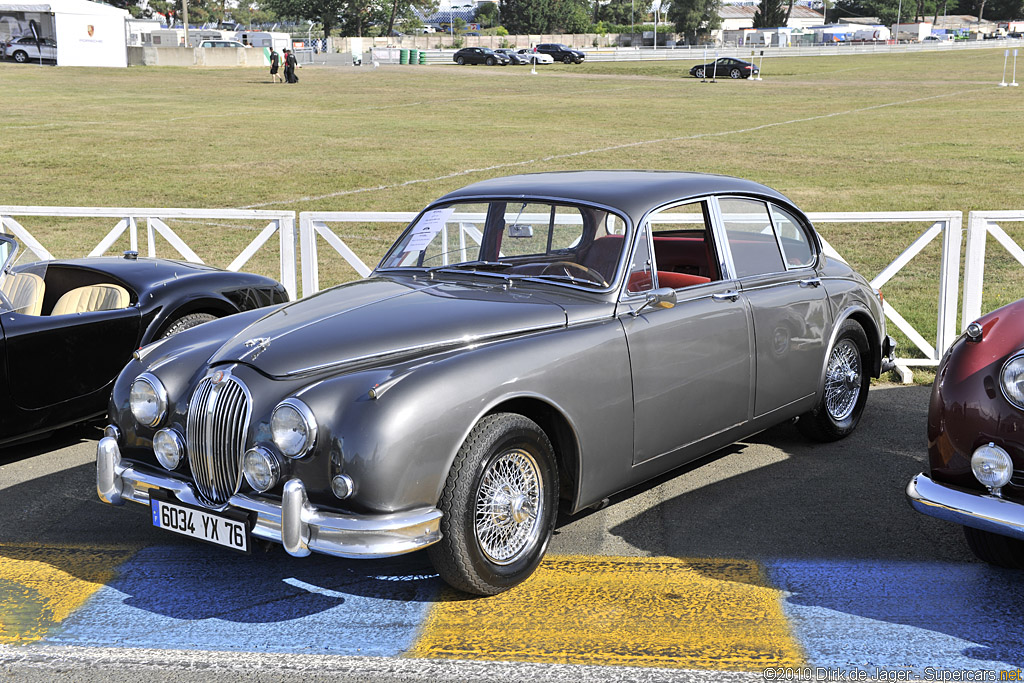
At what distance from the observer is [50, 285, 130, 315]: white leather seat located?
6492mm

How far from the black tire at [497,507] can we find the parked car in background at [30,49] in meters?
59.6

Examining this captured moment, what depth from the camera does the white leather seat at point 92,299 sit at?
6.49m

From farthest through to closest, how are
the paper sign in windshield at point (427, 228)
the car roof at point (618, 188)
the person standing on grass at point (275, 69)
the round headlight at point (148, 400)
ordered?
the person standing on grass at point (275, 69), the paper sign in windshield at point (427, 228), the car roof at point (618, 188), the round headlight at point (148, 400)

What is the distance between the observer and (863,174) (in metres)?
23.0

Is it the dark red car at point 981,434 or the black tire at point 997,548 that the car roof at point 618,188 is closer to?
the dark red car at point 981,434

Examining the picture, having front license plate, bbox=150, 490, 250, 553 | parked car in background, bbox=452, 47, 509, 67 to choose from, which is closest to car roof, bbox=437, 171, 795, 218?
front license plate, bbox=150, 490, 250, 553

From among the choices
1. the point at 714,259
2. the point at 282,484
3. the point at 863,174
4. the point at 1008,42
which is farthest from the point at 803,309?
the point at 1008,42

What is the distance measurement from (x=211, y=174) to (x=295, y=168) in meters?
1.95

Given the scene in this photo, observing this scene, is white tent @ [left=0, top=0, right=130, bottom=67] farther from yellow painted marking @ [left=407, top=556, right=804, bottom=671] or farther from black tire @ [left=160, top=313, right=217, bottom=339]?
yellow painted marking @ [left=407, top=556, right=804, bottom=671]

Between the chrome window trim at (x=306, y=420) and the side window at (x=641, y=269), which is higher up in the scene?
the side window at (x=641, y=269)

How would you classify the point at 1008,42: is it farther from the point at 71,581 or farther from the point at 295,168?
the point at 71,581

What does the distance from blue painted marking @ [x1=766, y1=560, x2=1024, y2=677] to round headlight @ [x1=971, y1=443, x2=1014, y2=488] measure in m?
0.56

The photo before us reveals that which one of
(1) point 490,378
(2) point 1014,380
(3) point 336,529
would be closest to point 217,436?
(3) point 336,529

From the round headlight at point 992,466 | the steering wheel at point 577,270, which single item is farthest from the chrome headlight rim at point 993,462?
the steering wheel at point 577,270
